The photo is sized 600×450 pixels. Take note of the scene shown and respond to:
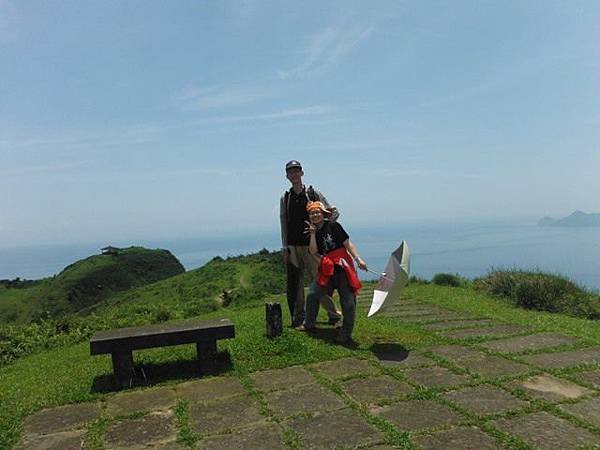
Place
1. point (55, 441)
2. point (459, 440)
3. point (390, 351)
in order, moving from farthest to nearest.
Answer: point (390, 351), point (55, 441), point (459, 440)

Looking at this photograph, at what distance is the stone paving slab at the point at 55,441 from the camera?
355 centimetres

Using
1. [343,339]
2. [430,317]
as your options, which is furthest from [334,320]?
[430,317]

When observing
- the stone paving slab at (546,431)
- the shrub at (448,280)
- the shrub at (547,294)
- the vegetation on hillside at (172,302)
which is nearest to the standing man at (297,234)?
the stone paving slab at (546,431)

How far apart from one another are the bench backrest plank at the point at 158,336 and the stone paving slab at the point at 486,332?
321cm

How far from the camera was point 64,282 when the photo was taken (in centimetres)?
2078

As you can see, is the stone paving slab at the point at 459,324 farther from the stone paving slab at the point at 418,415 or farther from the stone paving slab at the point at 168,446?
the stone paving slab at the point at 168,446

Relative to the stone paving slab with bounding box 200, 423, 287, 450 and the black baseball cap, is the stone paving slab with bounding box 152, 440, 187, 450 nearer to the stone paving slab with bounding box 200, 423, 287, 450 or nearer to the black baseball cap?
the stone paving slab with bounding box 200, 423, 287, 450

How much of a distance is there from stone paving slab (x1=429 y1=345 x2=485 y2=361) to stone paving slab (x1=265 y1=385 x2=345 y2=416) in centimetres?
176

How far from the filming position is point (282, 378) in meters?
4.88

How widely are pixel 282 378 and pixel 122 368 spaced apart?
5.36ft

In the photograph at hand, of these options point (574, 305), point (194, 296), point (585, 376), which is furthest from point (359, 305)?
point (194, 296)

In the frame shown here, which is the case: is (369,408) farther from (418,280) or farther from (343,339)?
(418,280)

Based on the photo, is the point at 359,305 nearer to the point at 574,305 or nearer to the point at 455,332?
the point at 455,332

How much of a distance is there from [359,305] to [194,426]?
6.41 metres
